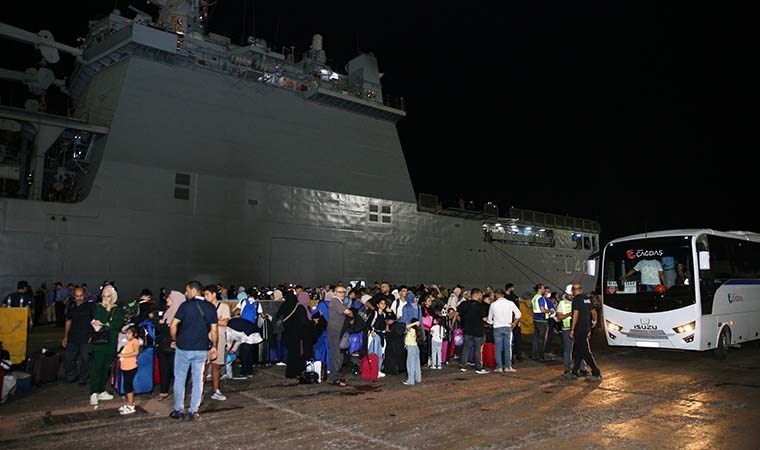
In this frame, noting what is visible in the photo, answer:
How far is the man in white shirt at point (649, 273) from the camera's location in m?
10.7

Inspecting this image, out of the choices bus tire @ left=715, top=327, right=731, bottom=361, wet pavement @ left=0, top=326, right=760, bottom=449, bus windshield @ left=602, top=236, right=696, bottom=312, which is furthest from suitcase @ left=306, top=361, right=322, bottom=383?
bus tire @ left=715, top=327, right=731, bottom=361

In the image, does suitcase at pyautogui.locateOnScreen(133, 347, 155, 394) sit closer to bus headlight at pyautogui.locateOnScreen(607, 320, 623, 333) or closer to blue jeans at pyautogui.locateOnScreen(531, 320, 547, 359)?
blue jeans at pyautogui.locateOnScreen(531, 320, 547, 359)

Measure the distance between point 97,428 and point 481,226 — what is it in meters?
25.7

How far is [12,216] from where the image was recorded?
14.4m

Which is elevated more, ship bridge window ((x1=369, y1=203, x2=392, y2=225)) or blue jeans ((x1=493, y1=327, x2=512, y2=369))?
ship bridge window ((x1=369, y1=203, x2=392, y2=225))

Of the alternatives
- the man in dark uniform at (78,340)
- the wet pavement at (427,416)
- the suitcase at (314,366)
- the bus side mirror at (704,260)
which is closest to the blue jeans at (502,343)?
the wet pavement at (427,416)

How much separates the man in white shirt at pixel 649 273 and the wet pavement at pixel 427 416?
7.52 feet

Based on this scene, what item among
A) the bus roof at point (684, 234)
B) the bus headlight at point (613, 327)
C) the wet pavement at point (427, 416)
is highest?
the bus roof at point (684, 234)

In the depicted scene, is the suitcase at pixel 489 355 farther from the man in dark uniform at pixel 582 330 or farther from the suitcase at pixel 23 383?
the suitcase at pixel 23 383

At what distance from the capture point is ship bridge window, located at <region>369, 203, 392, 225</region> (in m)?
23.0

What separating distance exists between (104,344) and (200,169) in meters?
12.4

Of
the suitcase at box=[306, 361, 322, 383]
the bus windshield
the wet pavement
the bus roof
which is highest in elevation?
the bus roof

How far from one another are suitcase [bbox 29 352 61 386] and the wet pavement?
0.31 meters

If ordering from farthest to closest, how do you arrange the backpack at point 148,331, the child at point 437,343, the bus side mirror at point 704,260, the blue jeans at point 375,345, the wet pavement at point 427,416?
1. the bus side mirror at point 704,260
2. the child at point 437,343
3. the blue jeans at point 375,345
4. the backpack at point 148,331
5. the wet pavement at point 427,416
